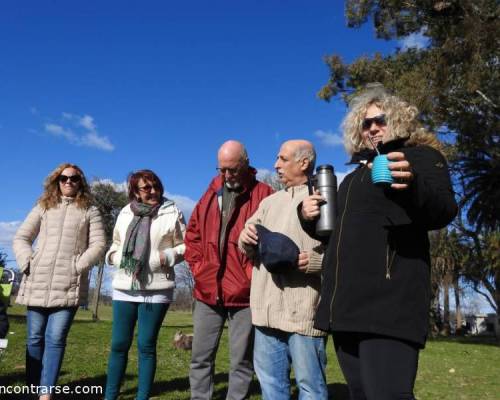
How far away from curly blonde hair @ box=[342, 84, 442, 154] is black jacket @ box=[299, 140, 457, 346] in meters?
0.08

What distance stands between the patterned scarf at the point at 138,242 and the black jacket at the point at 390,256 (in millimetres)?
2310

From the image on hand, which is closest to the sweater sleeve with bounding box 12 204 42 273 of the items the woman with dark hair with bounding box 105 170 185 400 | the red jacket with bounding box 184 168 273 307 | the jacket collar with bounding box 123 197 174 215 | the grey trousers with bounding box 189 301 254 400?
the woman with dark hair with bounding box 105 170 185 400

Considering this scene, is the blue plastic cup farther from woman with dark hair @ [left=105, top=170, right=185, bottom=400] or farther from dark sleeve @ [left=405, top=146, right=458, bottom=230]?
woman with dark hair @ [left=105, top=170, right=185, bottom=400]

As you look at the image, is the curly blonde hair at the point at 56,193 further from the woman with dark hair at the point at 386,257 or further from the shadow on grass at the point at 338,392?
the shadow on grass at the point at 338,392

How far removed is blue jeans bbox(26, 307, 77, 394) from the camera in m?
4.14

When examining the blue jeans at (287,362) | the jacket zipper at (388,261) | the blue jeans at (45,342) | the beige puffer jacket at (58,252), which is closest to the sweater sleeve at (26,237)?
the beige puffer jacket at (58,252)

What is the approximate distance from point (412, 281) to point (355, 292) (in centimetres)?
23

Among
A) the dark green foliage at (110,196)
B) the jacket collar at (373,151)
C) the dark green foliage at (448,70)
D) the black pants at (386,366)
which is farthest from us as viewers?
the dark green foliage at (110,196)

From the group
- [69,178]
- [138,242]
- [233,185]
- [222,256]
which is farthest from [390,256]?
[69,178]

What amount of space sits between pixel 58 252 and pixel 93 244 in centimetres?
30

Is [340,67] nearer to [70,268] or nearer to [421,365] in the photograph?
[421,365]

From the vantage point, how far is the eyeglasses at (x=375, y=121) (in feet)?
7.64

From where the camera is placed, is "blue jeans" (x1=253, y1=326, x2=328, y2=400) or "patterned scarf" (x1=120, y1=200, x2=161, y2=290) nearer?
"blue jeans" (x1=253, y1=326, x2=328, y2=400)

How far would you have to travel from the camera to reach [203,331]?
12.5ft
